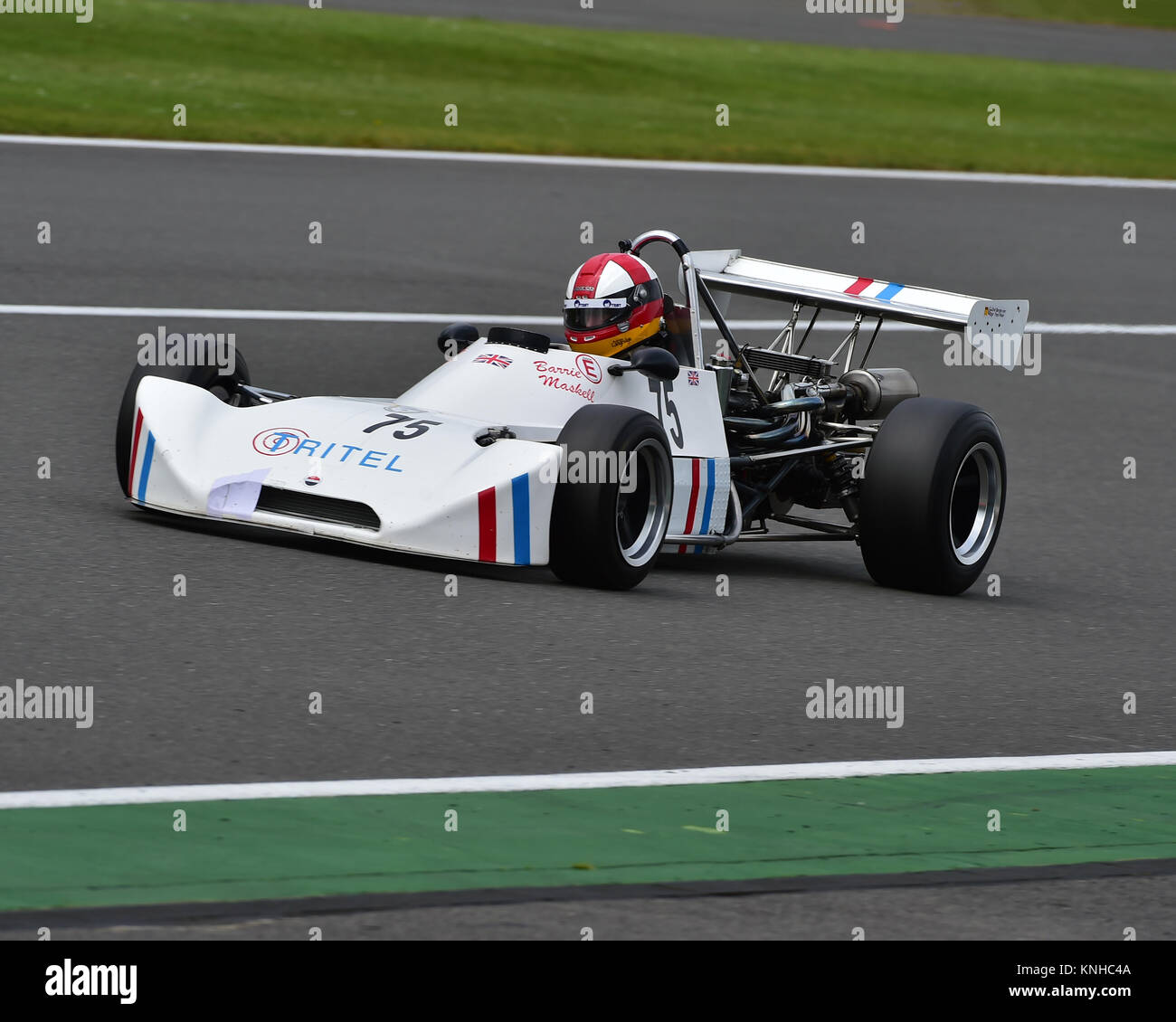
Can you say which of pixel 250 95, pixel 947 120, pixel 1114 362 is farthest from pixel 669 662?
pixel 947 120

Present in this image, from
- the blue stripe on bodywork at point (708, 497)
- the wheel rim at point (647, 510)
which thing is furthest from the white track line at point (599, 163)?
the wheel rim at point (647, 510)

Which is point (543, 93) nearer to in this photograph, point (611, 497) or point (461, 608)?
point (611, 497)

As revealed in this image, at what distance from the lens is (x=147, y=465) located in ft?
29.3

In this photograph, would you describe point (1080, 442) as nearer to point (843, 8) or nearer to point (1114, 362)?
point (1114, 362)

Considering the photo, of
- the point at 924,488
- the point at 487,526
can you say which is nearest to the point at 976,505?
the point at 924,488

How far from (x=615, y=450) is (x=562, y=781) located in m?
2.49

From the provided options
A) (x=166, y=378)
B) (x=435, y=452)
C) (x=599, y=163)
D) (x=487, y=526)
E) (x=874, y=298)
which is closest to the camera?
(x=487, y=526)

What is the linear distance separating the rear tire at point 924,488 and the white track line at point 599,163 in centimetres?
1212

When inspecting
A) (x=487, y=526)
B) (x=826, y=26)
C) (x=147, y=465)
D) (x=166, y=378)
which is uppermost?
(x=826, y=26)

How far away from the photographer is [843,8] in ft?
116

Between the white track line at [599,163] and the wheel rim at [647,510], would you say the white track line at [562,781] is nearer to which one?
the wheel rim at [647,510]

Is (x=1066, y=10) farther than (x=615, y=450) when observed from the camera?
Yes

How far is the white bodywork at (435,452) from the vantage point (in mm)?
8336

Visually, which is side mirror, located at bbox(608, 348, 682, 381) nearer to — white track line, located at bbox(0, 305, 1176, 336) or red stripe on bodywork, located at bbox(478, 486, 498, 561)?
red stripe on bodywork, located at bbox(478, 486, 498, 561)
